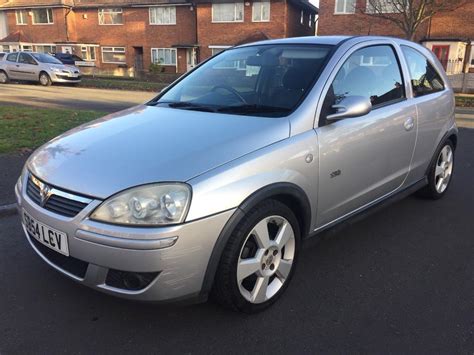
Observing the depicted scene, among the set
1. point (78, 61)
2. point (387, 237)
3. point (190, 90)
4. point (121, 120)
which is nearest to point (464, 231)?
point (387, 237)

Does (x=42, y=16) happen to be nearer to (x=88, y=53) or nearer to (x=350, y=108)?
(x=88, y=53)

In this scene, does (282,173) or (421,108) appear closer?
(282,173)

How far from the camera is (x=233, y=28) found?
107 ft

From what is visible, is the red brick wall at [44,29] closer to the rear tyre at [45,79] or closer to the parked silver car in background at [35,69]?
the parked silver car in background at [35,69]

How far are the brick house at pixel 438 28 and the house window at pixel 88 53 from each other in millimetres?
20773

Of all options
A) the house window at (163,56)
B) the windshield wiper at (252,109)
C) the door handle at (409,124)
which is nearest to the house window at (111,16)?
the house window at (163,56)

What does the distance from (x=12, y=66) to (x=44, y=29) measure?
20.9 m

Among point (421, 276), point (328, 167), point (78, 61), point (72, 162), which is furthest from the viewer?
point (78, 61)

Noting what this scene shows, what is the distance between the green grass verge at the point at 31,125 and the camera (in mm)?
6851

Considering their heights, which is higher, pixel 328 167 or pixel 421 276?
pixel 328 167

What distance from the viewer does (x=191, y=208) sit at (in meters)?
2.39

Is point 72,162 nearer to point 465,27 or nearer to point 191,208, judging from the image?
point 191,208

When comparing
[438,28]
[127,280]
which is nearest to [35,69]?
[127,280]

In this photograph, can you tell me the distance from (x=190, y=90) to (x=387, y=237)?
2.27 metres
